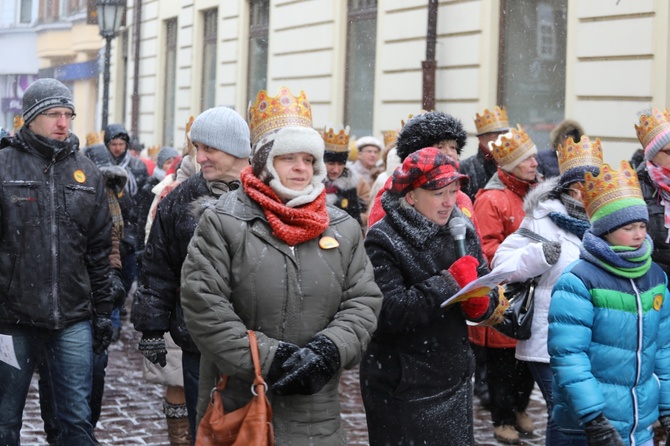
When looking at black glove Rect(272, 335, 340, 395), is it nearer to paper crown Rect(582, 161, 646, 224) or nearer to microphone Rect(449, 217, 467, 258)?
microphone Rect(449, 217, 467, 258)

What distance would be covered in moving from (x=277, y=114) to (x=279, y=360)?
1.00 meters

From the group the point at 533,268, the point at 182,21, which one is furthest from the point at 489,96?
the point at 182,21

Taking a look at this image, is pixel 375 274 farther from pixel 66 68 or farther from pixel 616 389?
pixel 66 68

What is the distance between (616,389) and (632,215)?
0.73m

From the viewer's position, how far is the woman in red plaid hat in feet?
16.3

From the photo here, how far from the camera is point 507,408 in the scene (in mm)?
7504

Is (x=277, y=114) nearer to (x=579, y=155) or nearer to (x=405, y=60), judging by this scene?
(x=579, y=155)

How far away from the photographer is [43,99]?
5.79m

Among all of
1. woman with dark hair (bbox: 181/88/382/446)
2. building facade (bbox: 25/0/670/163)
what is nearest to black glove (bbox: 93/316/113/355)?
woman with dark hair (bbox: 181/88/382/446)

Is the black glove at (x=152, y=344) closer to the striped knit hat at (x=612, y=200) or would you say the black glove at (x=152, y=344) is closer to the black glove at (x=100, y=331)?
the black glove at (x=100, y=331)

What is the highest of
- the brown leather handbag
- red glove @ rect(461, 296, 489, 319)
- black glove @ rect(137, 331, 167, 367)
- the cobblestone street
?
red glove @ rect(461, 296, 489, 319)

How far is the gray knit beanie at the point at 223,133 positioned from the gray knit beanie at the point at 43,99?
0.79 metres

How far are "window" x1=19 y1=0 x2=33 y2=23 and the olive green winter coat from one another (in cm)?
3388

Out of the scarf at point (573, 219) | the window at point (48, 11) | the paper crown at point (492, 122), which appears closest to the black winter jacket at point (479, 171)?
the paper crown at point (492, 122)
